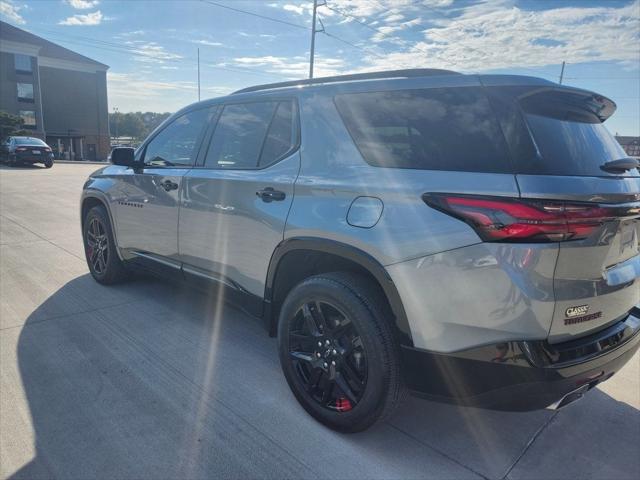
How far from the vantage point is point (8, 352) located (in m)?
3.23

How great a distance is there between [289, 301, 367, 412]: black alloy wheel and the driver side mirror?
240cm

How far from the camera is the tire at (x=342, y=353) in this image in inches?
87.4

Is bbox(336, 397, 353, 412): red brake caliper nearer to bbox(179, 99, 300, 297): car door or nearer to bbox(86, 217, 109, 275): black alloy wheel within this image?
bbox(179, 99, 300, 297): car door

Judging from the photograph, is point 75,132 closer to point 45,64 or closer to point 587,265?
point 45,64

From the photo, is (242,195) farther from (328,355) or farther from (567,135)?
(567,135)

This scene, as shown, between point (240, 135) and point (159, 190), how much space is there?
982mm

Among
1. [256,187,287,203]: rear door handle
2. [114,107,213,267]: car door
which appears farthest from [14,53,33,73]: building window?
[256,187,287,203]: rear door handle

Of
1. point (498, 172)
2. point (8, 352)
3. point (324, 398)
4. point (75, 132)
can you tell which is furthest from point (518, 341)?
point (75, 132)

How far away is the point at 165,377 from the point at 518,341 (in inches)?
86.4

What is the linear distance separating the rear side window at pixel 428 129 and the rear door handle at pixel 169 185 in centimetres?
165

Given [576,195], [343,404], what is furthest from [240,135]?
[576,195]

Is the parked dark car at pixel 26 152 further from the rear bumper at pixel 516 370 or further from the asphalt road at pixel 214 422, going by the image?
Result: the rear bumper at pixel 516 370

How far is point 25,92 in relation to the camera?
42.8 m

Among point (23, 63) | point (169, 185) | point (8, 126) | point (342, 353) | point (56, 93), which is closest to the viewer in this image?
point (342, 353)
